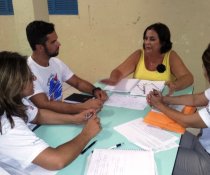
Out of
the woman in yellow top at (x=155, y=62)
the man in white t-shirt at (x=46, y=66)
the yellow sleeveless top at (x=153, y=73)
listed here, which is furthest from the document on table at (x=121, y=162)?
the yellow sleeveless top at (x=153, y=73)

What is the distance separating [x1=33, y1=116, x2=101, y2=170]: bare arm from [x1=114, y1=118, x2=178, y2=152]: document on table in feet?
0.73

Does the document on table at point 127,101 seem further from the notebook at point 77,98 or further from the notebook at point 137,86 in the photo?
the notebook at point 77,98

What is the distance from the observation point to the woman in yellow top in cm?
247

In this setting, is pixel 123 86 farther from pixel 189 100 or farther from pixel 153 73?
pixel 189 100

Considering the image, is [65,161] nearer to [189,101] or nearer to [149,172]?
[149,172]

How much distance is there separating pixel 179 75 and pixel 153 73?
236mm

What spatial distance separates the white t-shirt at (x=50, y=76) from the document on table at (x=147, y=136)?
2.47 ft

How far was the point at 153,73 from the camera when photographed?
99.6 inches

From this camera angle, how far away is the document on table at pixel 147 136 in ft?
4.62

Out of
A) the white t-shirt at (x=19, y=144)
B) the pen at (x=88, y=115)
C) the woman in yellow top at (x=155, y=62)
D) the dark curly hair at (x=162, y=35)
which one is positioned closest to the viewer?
the white t-shirt at (x=19, y=144)

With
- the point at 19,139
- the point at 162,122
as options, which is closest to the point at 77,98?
the point at 162,122

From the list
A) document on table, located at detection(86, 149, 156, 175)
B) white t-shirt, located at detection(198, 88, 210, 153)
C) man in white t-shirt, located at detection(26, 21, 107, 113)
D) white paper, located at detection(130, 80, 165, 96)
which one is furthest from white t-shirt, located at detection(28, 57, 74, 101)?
white t-shirt, located at detection(198, 88, 210, 153)

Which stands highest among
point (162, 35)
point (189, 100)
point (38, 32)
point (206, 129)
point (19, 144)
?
point (38, 32)

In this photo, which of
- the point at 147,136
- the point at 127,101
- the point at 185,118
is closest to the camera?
the point at 147,136
